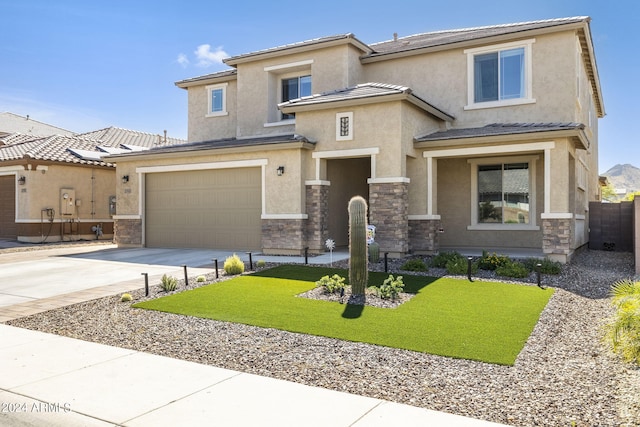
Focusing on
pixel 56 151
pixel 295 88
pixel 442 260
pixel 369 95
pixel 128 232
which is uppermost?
pixel 295 88

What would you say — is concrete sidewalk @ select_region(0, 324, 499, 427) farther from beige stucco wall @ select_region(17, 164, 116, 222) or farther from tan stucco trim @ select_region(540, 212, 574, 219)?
beige stucco wall @ select_region(17, 164, 116, 222)

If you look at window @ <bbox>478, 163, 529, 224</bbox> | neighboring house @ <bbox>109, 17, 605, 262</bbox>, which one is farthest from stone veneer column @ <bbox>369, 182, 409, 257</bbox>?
window @ <bbox>478, 163, 529, 224</bbox>

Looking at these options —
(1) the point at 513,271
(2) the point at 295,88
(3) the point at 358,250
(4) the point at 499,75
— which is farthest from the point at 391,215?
(2) the point at 295,88

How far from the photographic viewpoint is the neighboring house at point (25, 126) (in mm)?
38750

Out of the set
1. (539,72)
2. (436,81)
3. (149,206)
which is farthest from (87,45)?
(539,72)

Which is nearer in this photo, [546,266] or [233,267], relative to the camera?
[233,267]

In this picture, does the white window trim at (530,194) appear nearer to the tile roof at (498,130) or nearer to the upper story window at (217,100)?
the tile roof at (498,130)

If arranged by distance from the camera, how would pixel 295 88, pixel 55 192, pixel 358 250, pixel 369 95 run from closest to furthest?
pixel 358 250, pixel 369 95, pixel 295 88, pixel 55 192

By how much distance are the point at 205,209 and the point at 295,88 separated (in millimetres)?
6185

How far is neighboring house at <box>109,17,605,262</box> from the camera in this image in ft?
47.9

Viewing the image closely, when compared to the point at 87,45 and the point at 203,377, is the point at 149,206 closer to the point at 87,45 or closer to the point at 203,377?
the point at 87,45

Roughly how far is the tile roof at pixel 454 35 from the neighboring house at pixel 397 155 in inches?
4.9

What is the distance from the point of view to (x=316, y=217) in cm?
1547

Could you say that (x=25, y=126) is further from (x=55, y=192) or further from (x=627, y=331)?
(x=627, y=331)
